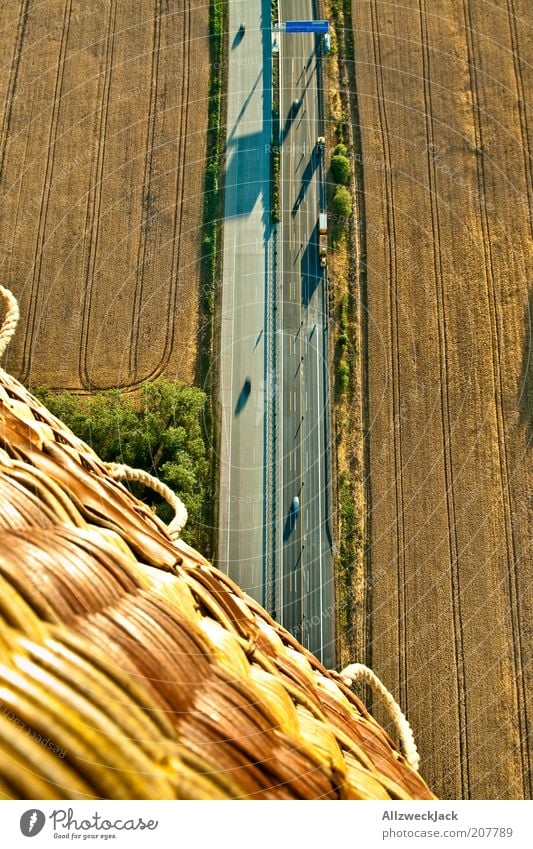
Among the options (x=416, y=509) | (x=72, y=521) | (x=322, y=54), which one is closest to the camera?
(x=72, y=521)

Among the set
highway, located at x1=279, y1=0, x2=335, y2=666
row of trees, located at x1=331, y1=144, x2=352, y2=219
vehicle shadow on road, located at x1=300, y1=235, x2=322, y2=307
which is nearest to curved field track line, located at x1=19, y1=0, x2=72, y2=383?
highway, located at x1=279, y1=0, x2=335, y2=666

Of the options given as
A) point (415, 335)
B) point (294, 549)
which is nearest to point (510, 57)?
point (415, 335)

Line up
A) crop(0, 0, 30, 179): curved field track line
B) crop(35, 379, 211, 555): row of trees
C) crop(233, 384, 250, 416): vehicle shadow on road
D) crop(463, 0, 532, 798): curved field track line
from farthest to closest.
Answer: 1. crop(0, 0, 30, 179): curved field track line
2. crop(233, 384, 250, 416): vehicle shadow on road
3. crop(35, 379, 211, 555): row of trees
4. crop(463, 0, 532, 798): curved field track line

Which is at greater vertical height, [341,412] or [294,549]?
[341,412]

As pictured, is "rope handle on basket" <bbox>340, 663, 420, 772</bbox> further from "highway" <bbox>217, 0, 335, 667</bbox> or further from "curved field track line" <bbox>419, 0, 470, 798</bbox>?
"curved field track line" <bbox>419, 0, 470, 798</bbox>

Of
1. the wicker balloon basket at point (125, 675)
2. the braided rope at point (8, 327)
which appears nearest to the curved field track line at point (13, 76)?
the braided rope at point (8, 327)
